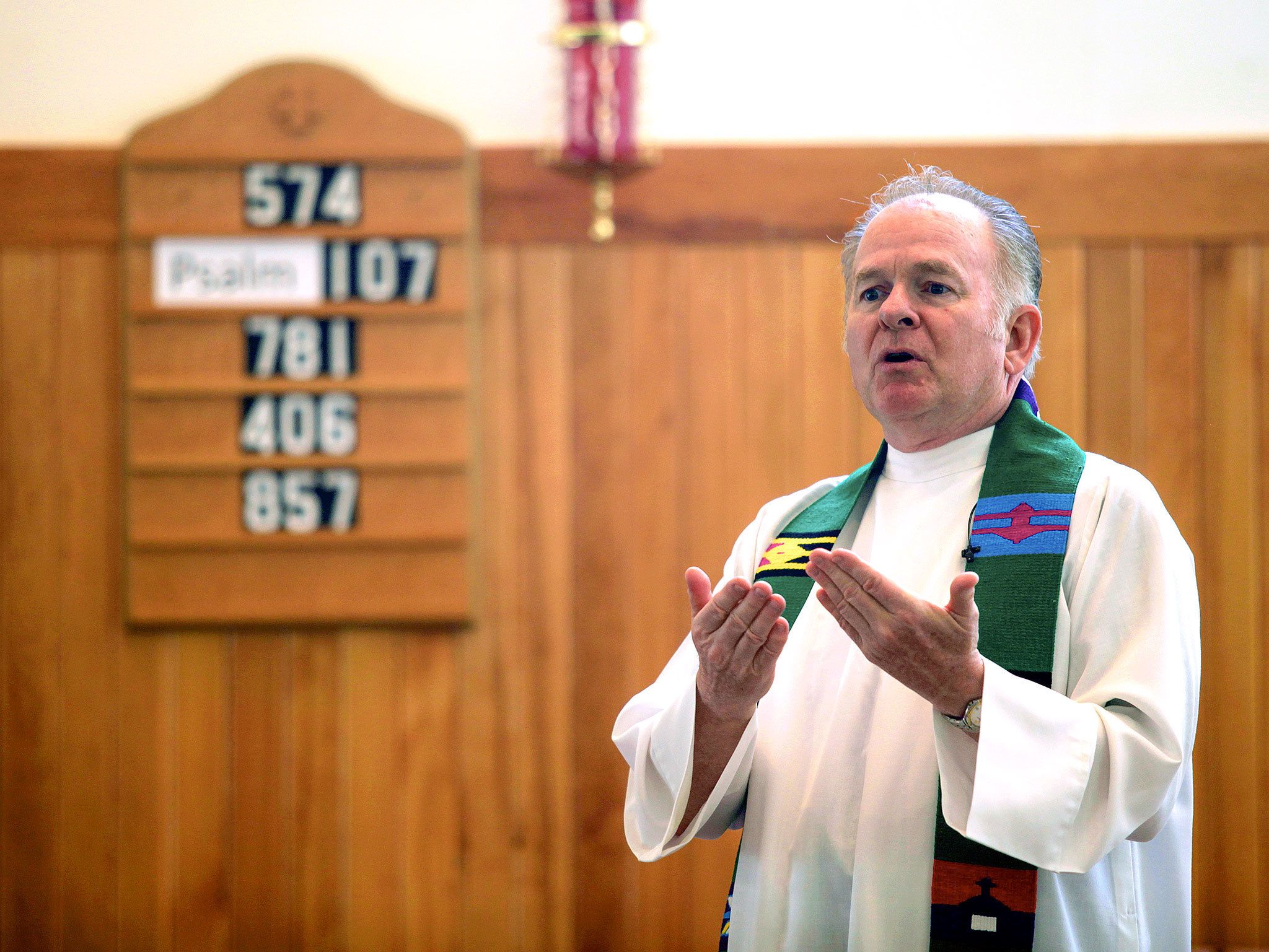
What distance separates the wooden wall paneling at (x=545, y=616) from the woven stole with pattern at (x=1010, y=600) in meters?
1.77

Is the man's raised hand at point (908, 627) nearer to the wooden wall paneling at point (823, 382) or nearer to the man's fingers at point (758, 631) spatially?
the man's fingers at point (758, 631)

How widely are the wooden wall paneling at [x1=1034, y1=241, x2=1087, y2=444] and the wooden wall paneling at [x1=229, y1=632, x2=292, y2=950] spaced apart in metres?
2.34

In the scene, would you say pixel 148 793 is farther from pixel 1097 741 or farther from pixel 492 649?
pixel 1097 741

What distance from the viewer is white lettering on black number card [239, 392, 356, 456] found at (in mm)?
3357

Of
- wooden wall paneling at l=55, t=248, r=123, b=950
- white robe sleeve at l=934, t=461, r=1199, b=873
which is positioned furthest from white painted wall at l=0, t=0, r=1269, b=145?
white robe sleeve at l=934, t=461, r=1199, b=873

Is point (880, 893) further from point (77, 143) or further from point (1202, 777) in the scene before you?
point (77, 143)

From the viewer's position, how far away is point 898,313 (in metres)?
1.58

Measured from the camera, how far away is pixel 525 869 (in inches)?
132

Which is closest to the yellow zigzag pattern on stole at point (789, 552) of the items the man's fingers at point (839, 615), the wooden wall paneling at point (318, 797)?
the man's fingers at point (839, 615)

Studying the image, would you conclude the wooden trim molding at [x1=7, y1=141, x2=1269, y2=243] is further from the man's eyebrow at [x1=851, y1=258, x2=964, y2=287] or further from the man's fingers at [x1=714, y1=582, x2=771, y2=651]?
the man's fingers at [x1=714, y1=582, x2=771, y2=651]

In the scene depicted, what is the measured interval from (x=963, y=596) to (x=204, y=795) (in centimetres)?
278

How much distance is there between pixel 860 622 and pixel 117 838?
9.32 ft

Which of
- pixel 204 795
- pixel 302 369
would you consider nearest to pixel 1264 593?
pixel 302 369

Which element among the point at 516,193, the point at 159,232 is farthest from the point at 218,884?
the point at 516,193
